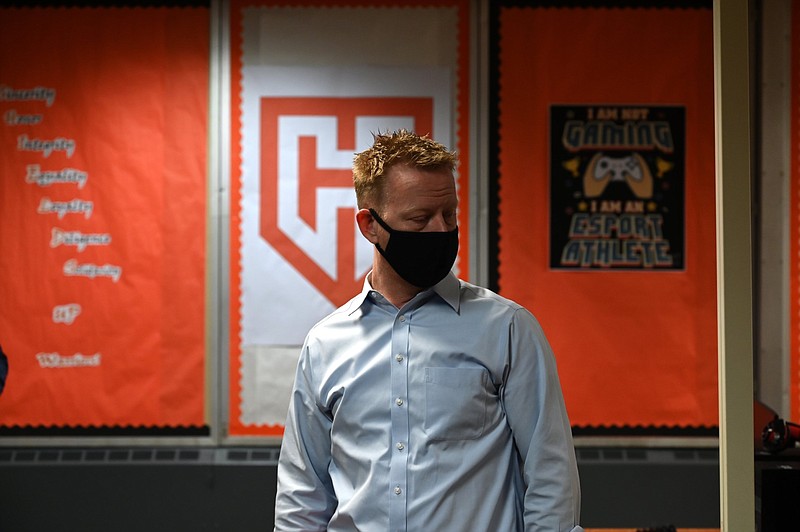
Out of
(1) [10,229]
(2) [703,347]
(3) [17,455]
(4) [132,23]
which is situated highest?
(4) [132,23]

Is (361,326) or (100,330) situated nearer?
(361,326)

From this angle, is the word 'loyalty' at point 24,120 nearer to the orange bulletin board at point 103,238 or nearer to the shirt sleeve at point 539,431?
the orange bulletin board at point 103,238

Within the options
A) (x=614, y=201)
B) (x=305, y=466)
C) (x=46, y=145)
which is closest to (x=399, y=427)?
(x=305, y=466)

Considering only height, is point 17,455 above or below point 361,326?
below

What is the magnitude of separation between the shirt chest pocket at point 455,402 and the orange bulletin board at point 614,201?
1.94 meters

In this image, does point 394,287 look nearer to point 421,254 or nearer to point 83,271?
point 421,254

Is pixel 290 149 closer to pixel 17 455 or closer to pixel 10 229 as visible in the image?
pixel 10 229

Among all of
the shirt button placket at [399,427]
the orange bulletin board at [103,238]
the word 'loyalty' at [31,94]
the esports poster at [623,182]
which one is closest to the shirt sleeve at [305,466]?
the shirt button placket at [399,427]

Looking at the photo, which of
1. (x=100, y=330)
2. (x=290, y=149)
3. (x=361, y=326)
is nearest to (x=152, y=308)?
(x=100, y=330)

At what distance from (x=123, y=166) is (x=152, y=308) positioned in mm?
593

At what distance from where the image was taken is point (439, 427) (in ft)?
5.45

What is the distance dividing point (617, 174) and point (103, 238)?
6.90 ft

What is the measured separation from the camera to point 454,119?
3594 mm

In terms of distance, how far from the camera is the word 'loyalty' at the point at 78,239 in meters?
3.62
